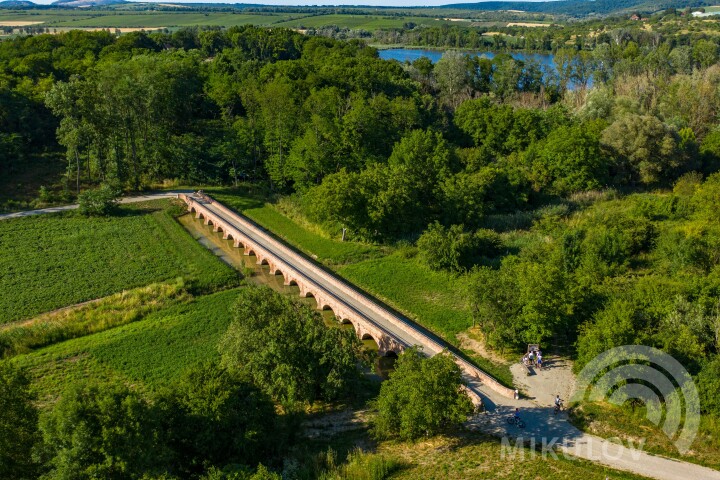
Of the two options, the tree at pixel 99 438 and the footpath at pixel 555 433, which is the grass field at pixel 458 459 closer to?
the footpath at pixel 555 433

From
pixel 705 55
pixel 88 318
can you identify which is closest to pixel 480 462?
pixel 88 318

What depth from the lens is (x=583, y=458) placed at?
26.7 m

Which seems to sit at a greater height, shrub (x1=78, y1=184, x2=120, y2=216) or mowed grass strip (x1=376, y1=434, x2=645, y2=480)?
shrub (x1=78, y1=184, x2=120, y2=216)

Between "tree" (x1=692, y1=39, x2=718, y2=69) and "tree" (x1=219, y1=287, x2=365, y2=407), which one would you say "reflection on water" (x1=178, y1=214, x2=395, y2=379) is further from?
"tree" (x1=692, y1=39, x2=718, y2=69)

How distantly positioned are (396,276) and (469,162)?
22507 mm

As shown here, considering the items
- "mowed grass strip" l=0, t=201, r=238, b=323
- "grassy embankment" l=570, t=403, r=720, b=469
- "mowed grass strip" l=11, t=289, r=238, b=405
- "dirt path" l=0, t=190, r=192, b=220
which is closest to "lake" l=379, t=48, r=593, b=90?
"dirt path" l=0, t=190, r=192, b=220

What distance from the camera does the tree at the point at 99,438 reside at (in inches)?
858

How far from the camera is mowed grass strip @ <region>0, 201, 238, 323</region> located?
145 ft

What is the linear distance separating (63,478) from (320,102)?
56057mm

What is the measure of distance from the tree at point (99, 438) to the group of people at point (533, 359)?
21.7 m

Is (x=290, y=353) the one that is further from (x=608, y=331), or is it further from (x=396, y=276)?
(x=396, y=276)

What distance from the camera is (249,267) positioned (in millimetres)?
51219

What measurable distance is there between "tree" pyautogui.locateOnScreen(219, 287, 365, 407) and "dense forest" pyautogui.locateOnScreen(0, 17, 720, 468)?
416 inches

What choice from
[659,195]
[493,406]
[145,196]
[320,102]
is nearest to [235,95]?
[320,102]
